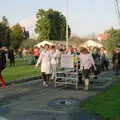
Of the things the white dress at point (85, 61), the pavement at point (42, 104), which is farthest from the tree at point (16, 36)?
the pavement at point (42, 104)

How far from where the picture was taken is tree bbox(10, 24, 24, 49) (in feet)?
319

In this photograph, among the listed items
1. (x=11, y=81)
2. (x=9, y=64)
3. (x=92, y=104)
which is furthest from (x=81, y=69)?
(x=9, y=64)

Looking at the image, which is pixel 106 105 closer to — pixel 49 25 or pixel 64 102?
pixel 64 102

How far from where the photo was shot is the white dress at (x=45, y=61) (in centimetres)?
1927

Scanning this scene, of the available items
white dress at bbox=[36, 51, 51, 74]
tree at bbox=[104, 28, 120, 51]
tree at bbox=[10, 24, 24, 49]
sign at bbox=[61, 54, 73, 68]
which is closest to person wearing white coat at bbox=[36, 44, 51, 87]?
white dress at bbox=[36, 51, 51, 74]

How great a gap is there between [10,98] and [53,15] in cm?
8173

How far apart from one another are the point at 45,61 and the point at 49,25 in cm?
7345

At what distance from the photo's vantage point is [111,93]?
1644 centimetres

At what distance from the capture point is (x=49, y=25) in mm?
92562

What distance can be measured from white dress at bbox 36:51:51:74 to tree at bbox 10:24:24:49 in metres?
76.7

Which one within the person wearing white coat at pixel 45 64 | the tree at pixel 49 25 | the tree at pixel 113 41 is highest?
the tree at pixel 49 25

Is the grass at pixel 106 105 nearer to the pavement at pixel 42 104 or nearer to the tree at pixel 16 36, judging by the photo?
the pavement at pixel 42 104

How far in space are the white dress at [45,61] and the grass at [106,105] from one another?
366 cm

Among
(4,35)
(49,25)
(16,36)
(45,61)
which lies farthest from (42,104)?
(16,36)
